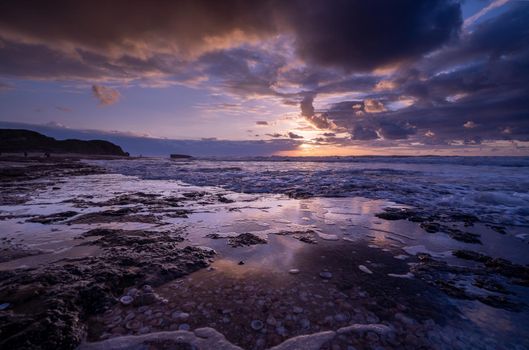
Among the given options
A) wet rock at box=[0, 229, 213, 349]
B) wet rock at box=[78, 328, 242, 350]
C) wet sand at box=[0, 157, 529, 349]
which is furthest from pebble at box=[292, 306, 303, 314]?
wet rock at box=[0, 229, 213, 349]

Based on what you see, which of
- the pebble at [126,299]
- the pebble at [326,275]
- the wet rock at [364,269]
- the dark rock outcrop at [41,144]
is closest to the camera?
the pebble at [126,299]

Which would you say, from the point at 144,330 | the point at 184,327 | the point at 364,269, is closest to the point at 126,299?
the point at 144,330

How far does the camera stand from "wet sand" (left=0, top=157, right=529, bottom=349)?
85.7 inches

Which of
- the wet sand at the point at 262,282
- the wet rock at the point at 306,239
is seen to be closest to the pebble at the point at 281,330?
the wet sand at the point at 262,282

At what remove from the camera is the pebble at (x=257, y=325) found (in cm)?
223

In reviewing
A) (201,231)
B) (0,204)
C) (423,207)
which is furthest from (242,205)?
(0,204)

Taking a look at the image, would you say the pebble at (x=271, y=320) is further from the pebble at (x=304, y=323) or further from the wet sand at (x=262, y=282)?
the pebble at (x=304, y=323)

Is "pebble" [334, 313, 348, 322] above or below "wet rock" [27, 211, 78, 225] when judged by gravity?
above

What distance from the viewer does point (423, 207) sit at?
7.63 m

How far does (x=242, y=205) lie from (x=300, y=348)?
558cm

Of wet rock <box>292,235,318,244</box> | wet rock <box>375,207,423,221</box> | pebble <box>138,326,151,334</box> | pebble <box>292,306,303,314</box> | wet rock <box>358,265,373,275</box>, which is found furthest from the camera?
wet rock <box>375,207,423,221</box>

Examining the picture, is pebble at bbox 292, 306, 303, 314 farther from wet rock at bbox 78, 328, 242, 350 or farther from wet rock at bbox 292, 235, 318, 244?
wet rock at bbox 292, 235, 318, 244

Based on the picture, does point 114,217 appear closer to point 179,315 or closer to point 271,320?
point 179,315

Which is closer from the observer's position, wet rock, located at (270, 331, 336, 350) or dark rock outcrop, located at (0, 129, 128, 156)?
wet rock, located at (270, 331, 336, 350)
